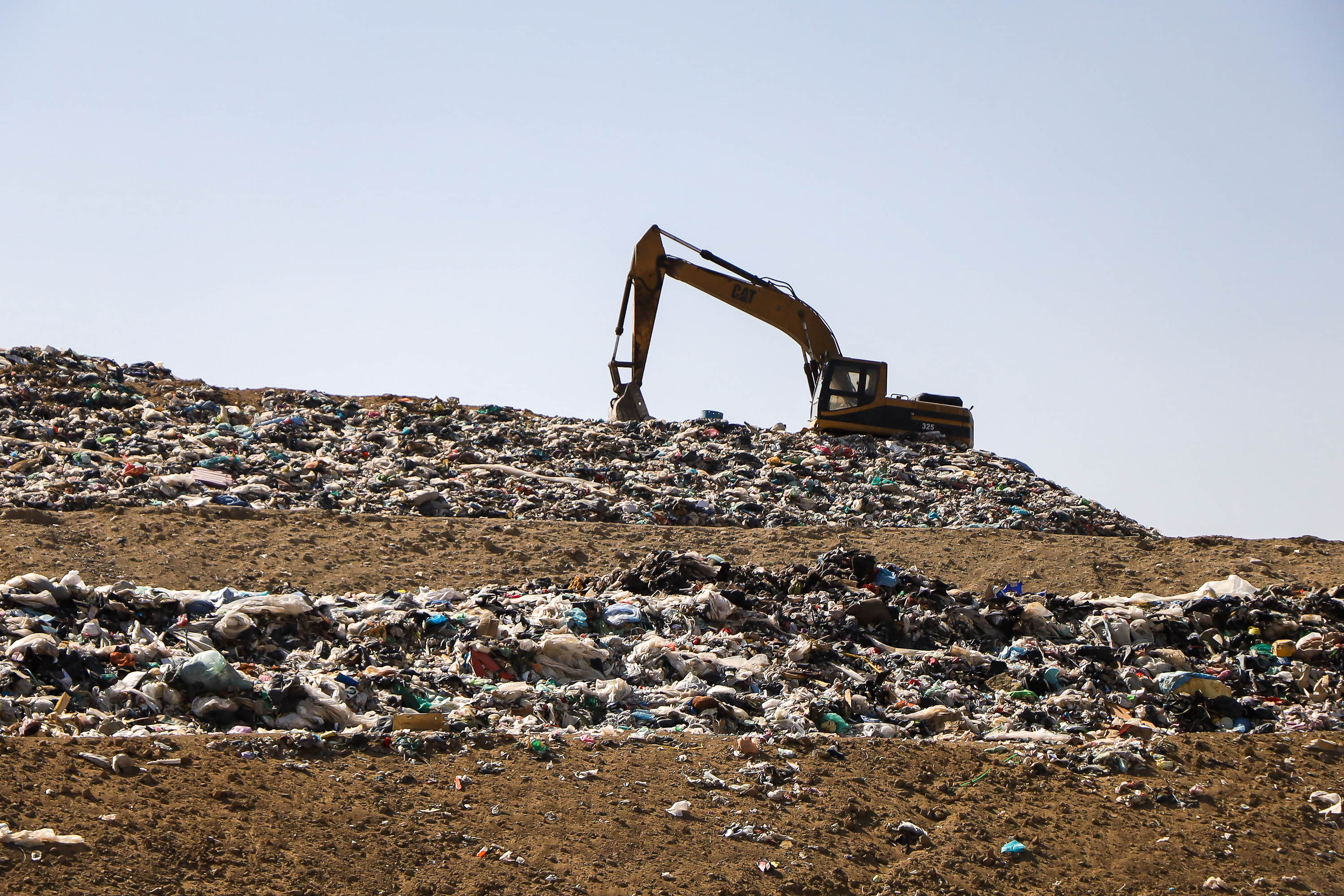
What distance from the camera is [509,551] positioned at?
37.5 feet

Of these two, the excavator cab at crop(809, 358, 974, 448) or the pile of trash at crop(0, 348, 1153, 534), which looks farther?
the excavator cab at crop(809, 358, 974, 448)

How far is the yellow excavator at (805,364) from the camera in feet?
59.8

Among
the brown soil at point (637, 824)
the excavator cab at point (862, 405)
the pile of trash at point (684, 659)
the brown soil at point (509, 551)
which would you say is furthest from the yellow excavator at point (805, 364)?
the brown soil at point (637, 824)

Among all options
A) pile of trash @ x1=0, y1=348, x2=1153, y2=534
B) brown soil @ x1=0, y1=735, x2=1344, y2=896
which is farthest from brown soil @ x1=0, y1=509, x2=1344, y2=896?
pile of trash @ x1=0, y1=348, x2=1153, y2=534

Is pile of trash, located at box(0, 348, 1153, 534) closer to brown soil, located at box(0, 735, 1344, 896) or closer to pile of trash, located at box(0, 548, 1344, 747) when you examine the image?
pile of trash, located at box(0, 548, 1344, 747)

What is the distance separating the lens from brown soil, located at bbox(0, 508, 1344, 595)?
32.9 ft

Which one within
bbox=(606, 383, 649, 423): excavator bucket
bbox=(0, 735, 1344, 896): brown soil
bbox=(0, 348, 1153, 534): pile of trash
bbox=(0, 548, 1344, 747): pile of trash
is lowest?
bbox=(0, 735, 1344, 896): brown soil

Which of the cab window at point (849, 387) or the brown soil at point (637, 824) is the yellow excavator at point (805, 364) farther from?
the brown soil at point (637, 824)

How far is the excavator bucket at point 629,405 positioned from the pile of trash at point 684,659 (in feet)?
29.9

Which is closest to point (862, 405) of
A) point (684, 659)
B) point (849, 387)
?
point (849, 387)

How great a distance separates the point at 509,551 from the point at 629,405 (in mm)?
7384

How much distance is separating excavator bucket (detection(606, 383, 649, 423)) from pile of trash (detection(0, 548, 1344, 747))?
29.9 feet

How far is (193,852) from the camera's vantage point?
15.2 feet

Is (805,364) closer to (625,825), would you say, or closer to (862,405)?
(862,405)
